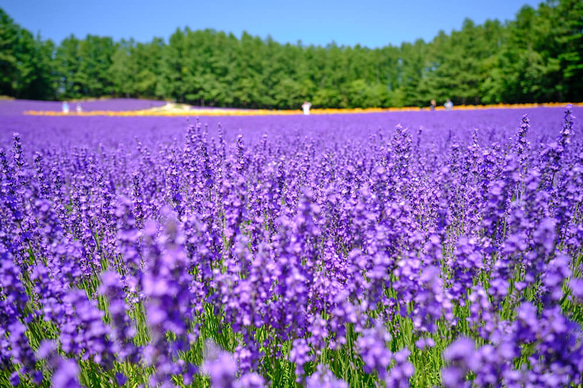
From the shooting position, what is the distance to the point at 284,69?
174 feet

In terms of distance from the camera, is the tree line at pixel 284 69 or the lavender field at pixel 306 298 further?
the tree line at pixel 284 69

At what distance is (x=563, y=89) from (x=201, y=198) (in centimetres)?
4201

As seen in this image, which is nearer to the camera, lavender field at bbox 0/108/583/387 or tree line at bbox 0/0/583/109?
lavender field at bbox 0/108/583/387

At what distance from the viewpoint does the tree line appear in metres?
39.7

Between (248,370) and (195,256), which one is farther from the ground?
(195,256)

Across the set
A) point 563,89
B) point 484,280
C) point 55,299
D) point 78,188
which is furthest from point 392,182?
point 563,89

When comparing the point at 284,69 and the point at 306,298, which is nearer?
the point at 306,298

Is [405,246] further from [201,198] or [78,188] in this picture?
[78,188]

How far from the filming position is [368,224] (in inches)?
94.5

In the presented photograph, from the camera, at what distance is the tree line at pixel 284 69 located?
39656mm

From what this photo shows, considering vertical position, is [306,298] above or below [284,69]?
below

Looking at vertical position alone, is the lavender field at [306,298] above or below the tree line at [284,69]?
below

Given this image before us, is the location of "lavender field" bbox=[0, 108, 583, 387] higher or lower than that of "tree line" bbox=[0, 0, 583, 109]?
lower

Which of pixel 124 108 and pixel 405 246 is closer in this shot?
pixel 405 246
